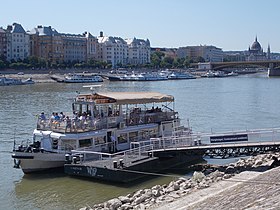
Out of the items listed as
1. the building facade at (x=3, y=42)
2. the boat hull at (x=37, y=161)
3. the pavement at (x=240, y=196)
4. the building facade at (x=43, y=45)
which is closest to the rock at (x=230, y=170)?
the pavement at (x=240, y=196)

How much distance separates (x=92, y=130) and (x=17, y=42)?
14853 cm

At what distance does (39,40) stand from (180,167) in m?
159

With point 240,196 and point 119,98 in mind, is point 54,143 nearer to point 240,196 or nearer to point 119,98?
point 119,98

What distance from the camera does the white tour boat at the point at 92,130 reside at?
24.3 m

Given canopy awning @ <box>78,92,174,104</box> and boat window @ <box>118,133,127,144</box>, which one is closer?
canopy awning @ <box>78,92,174,104</box>

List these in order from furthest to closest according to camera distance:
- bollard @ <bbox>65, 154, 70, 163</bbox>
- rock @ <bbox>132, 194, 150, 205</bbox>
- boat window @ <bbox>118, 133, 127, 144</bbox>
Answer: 1. boat window @ <bbox>118, 133, 127, 144</bbox>
2. bollard @ <bbox>65, 154, 70, 163</bbox>
3. rock @ <bbox>132, 194, 150, 205</bbox>

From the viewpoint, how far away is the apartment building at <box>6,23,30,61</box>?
166750 mm

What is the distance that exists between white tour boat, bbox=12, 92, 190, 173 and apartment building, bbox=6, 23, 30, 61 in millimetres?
145528

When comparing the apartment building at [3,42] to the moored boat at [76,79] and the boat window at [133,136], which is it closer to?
the moored boat at [76,79]

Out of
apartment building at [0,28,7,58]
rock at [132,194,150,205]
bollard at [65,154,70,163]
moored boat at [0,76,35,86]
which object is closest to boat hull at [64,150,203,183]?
bollard at [65,154,70,163]

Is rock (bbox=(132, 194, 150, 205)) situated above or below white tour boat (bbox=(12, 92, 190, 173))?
below

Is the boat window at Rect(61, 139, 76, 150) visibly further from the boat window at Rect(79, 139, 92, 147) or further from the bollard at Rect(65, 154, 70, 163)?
the bollard at Rect(65, 154, 70, 163)

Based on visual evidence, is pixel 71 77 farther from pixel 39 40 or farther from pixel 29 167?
pixel 29 167

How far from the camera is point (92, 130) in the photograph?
25.1 m
